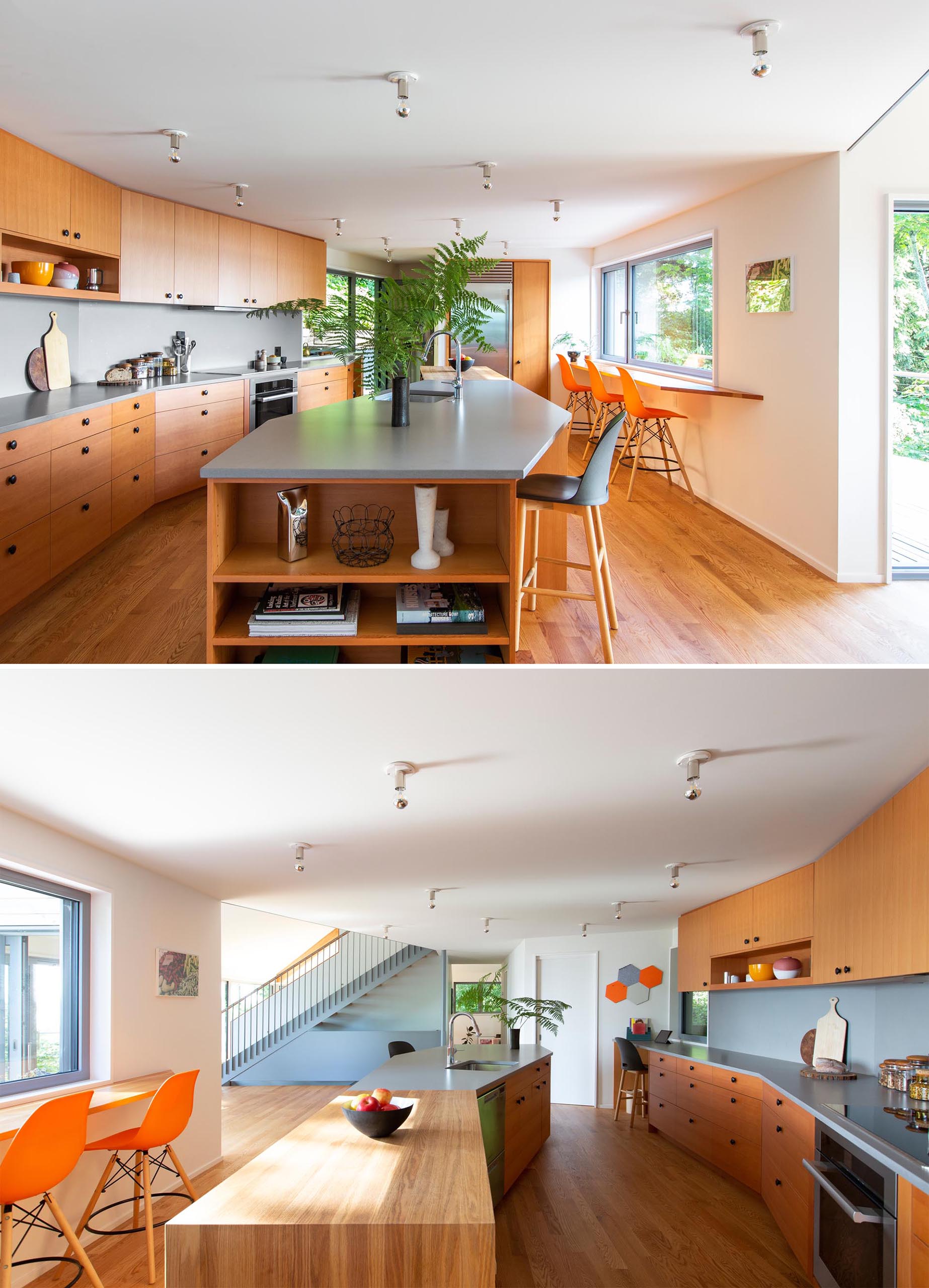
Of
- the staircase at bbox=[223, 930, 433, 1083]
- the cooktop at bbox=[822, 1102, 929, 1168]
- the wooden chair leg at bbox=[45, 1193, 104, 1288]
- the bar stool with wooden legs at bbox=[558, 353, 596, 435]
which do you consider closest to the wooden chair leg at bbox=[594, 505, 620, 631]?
the cooktop at bbox=[822, 1102, 929, 1168]

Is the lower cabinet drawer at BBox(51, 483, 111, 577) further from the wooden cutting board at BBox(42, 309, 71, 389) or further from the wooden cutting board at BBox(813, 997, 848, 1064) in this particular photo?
the wooden cutting board at BBox(813, 997, 848, 1064)

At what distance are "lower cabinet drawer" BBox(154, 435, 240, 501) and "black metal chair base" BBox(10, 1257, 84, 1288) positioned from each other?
509 cm

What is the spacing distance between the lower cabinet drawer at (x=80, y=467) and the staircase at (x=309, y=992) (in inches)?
351

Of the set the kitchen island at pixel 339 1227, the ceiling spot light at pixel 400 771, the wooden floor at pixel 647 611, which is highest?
the wooden floor at pixel 647 611

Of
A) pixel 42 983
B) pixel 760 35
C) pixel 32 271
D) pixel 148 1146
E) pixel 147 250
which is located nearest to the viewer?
pixel 760 35

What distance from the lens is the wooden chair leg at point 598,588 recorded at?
158 inches

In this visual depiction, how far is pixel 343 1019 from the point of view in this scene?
48.3 ft

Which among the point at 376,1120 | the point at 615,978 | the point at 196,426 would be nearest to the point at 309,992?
the point at 615,978

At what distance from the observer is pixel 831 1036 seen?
6250 mm

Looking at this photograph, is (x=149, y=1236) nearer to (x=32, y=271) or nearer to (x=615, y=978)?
(x=32, y=271)

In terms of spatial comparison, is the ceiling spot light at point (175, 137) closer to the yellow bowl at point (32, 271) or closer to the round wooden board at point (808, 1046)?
the yellow bowl at point (32, 271)

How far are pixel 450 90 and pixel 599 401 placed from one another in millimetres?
5241

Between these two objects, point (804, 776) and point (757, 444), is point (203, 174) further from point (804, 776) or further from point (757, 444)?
point (804, 776)

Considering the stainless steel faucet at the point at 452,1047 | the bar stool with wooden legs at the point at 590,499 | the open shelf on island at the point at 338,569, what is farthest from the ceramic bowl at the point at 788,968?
the open shelf on island at the point at 338,569
